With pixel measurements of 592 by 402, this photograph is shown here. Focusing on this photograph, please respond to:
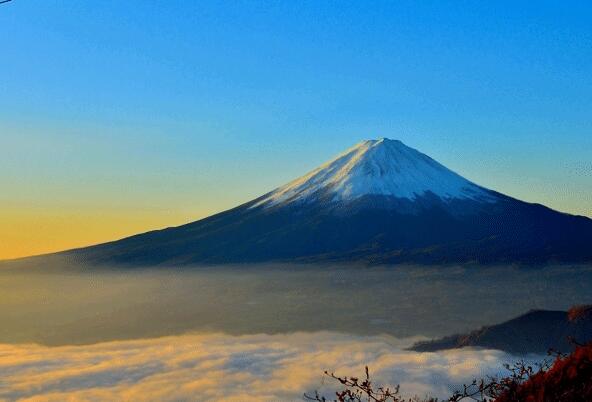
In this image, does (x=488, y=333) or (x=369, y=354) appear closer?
(x=488, y=333)

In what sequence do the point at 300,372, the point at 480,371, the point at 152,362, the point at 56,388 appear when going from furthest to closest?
the point at 152,362, the point at 300,372, the point at 56,388, the point at 480,371

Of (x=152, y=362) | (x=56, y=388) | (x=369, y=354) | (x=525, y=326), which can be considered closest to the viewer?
(x=525, y=326)

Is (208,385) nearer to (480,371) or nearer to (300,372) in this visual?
(300,372)

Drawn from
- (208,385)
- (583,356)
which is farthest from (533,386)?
(208,385)

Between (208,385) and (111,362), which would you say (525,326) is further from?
(111,362)

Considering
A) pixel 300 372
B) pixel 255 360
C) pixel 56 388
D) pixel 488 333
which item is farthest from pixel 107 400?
pixel 488 333

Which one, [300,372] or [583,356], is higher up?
[583,356]
